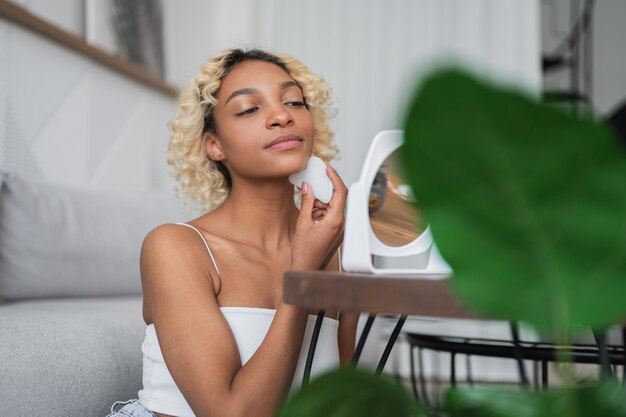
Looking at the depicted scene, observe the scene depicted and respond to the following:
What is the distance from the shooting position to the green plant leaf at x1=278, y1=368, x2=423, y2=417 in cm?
37

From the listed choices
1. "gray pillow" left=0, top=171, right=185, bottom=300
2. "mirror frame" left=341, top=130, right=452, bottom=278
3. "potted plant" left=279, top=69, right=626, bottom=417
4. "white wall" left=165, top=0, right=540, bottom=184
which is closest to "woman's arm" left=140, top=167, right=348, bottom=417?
"mirror frame" left=341, top=130, right=452, bottom=278

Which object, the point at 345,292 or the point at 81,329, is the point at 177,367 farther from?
the point at 345,292

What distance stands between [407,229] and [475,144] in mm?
881

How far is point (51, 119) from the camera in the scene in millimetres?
2602

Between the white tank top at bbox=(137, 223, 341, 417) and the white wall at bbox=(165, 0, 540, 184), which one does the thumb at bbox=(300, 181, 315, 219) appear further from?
the white wall at bbox=(165, 0, 540, 184)

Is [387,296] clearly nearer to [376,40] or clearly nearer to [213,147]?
[213,147]

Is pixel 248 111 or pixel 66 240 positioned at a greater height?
pixel 248 111

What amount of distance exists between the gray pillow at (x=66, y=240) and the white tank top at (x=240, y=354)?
73cm

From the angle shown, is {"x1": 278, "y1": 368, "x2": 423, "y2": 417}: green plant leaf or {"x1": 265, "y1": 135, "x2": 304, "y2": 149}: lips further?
{"x1": 265, "y1": 135, "x2": 304, "y2": 149}: lips

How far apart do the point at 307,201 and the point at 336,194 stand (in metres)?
0.05

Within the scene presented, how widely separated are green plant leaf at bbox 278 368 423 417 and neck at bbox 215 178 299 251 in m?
1.08

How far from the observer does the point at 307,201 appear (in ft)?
3.81

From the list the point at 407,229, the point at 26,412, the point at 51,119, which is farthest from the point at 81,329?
the point at 51,119

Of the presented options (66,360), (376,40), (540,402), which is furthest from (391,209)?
(376,40)
